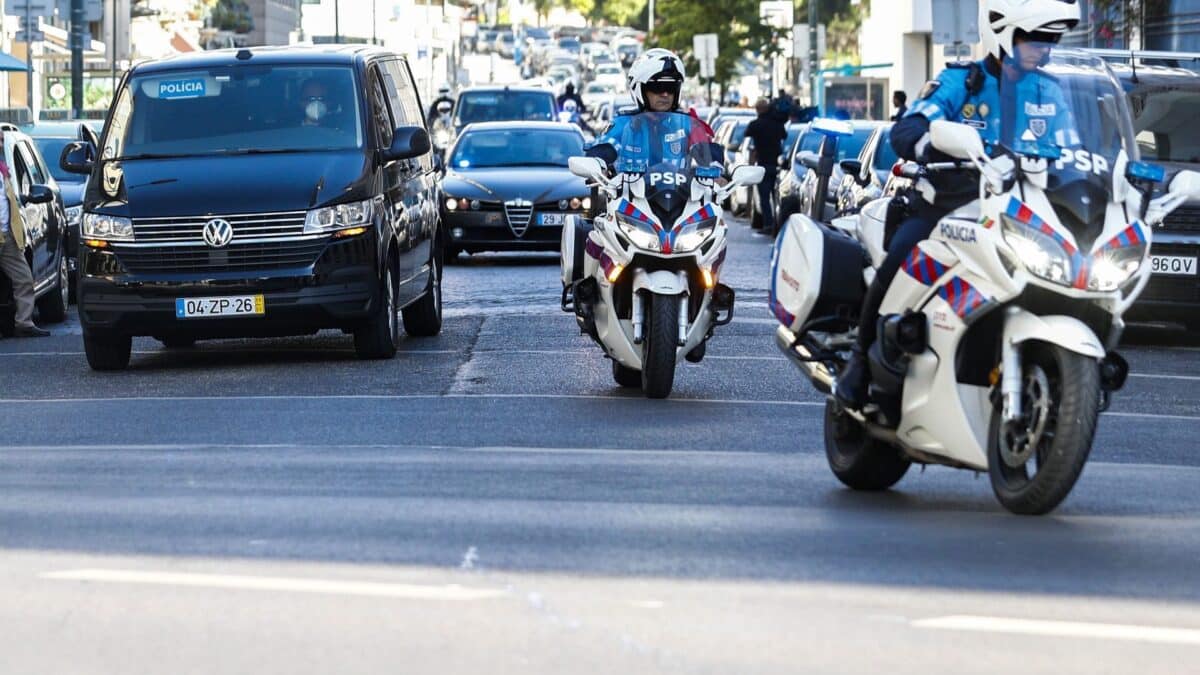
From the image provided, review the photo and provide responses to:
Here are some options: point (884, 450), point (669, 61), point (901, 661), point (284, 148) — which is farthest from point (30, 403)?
point (901, 661)

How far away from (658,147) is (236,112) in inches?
166

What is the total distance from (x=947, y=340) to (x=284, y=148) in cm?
856

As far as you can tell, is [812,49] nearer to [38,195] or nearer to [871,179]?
[871,179]

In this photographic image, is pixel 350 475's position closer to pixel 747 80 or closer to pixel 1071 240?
pixel 1071 240

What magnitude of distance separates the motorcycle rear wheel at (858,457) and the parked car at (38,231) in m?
11.9

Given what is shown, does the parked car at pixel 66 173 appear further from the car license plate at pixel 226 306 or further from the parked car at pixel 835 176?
the parked car at pixel 835 176

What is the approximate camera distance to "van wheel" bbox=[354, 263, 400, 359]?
1553 cm

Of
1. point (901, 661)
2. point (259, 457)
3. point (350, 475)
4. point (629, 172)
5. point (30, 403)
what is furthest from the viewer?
point (30, 403)

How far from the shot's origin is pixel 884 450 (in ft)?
29.3

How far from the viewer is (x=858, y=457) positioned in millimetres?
9000

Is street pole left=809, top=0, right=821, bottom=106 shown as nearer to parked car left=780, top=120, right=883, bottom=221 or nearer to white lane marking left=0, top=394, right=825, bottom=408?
parked car left=780, top=120, right=883, bottom=221

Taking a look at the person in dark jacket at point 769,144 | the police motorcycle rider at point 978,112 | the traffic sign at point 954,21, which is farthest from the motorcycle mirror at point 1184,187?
the person in dark jacket at point 769,144

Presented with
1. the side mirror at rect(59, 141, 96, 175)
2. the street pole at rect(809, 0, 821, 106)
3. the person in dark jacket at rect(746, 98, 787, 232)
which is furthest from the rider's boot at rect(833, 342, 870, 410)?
the street pole at rect(809, 0, 821, 106)

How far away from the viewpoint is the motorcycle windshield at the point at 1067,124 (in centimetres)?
798
